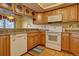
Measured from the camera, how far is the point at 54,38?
50.4 inches

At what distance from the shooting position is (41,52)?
1.19m

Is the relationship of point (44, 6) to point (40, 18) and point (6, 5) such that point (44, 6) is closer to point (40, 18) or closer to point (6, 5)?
point (40, 18)

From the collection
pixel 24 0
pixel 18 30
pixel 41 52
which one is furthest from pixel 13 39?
pixel 24 0

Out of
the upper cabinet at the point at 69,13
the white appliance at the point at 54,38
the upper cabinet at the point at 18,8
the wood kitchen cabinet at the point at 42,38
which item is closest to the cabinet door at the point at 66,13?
the upper cabinet at the point at 69,13

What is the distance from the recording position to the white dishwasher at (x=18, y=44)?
113 centimetres

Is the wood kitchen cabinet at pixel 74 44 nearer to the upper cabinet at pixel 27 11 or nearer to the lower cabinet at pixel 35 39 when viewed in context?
the lower cabinet at pixel 35 39

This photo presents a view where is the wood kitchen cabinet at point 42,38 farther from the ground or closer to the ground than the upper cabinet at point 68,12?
closer to the ground

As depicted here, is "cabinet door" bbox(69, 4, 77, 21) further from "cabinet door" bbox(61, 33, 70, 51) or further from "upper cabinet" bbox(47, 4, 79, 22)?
"cabinet door" bbox(61, 33, 70, 51)

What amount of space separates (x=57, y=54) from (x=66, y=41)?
0.23m

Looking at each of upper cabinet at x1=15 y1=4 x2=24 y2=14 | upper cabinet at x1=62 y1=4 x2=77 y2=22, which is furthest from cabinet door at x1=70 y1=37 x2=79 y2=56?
upper cabinet at x1=15 y1=4 x2=24 y2=14

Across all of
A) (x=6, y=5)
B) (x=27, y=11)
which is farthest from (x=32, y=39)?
(x=6, y=5)

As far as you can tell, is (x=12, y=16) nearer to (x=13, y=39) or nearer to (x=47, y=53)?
(x=13, y=39)

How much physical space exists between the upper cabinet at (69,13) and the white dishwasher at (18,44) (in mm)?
655

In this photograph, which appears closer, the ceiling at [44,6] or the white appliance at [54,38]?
the ceiling at [44,6]
